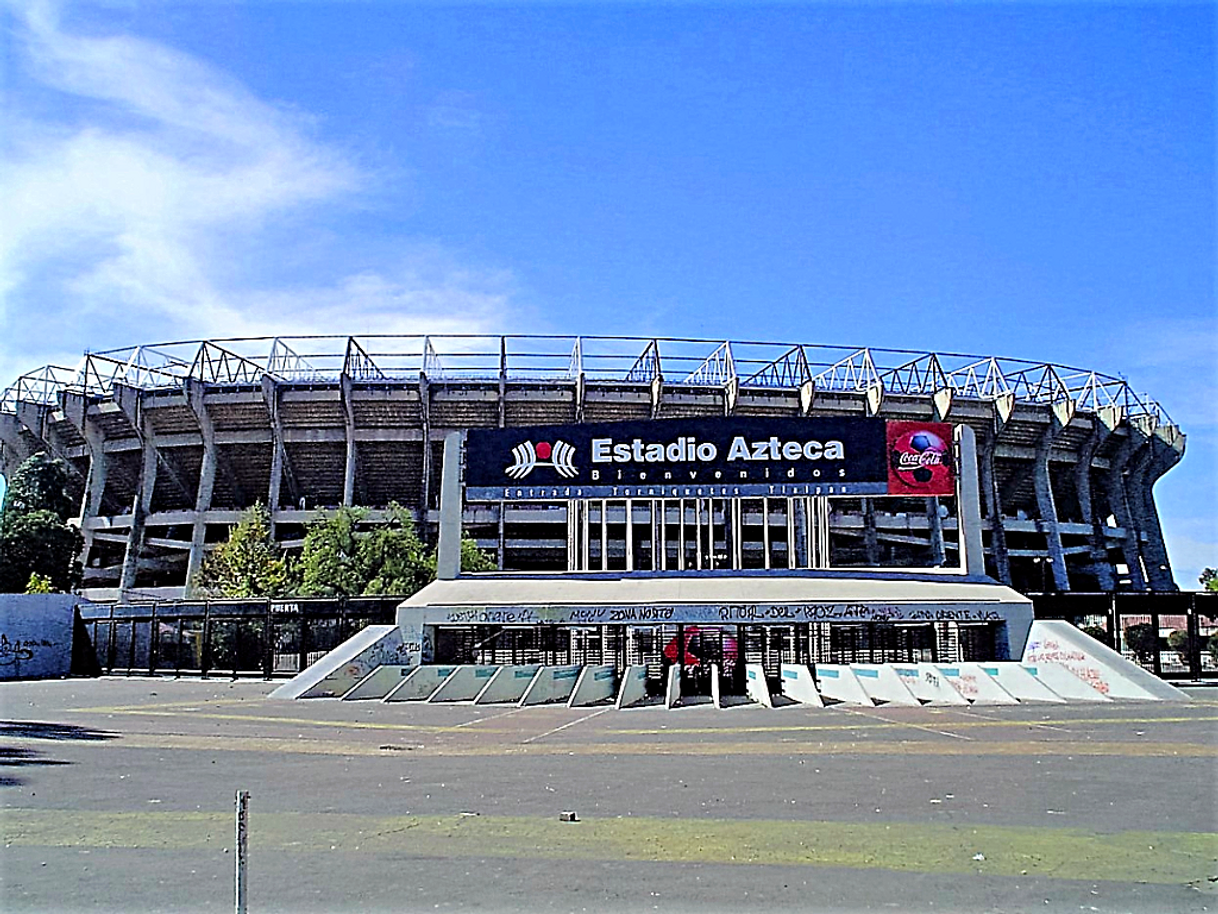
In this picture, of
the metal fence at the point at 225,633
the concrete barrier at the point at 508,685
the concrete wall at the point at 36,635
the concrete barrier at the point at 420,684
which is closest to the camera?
the concrete barrier at the point at 508,685

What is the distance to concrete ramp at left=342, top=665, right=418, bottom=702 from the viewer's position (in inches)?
1069

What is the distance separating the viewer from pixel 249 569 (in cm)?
5184

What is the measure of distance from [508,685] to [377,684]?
12.7ft

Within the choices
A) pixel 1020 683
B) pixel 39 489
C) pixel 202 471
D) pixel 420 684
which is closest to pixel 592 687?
pixel 420 684

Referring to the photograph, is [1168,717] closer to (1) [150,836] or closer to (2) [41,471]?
(1) [150,836]

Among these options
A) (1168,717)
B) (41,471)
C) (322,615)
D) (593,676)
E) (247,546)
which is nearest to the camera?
(1168,717)

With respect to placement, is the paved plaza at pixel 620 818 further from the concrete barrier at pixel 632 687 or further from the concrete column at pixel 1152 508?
the concrete column at pixel 1152 508

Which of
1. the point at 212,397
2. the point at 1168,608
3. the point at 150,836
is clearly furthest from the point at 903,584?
the point at 212,397

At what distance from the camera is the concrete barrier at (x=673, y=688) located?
24848 millimetres

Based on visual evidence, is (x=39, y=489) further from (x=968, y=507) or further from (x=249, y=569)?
(x=968, y=507)

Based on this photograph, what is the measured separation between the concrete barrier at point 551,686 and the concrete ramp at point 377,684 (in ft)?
12.7

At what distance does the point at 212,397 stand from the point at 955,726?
53422 millimetres

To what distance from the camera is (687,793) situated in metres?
11.3

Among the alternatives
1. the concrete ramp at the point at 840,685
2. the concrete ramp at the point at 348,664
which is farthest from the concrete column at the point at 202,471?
the concrete ramp at the point at 840,685
